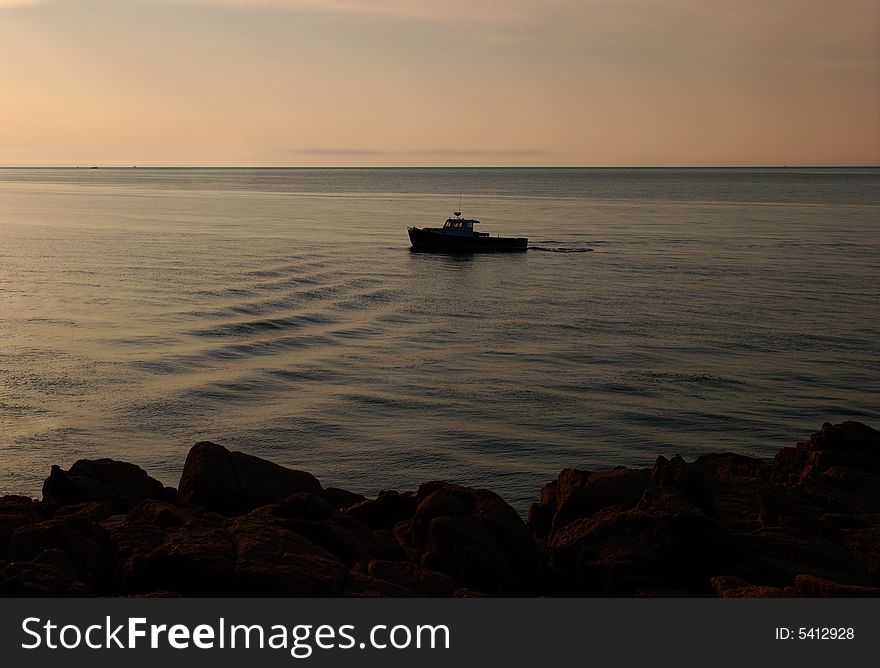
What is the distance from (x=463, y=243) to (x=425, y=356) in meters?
41.1

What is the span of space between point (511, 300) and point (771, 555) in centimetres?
3563

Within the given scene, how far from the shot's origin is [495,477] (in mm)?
21000

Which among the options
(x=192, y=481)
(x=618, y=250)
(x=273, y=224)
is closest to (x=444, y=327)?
(x=192, y=481)

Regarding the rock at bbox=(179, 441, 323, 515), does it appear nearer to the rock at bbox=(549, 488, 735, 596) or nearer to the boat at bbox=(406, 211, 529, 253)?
the rock at bbox=(549, 488, 735, 596)

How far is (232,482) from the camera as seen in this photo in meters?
15.7

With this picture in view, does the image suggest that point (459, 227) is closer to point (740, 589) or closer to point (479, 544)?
point (479, 544)

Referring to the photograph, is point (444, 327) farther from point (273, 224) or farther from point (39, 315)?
point (273, 224)

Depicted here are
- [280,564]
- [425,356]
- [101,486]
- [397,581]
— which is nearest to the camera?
[280,564]

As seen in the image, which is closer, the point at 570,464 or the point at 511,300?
the point at 570,464

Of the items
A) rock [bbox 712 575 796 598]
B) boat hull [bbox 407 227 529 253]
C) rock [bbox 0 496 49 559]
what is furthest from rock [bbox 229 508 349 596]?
boat hull [bbox 407 227 529 253]

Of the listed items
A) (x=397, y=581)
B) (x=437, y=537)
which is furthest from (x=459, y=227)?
(x=397, y=581)

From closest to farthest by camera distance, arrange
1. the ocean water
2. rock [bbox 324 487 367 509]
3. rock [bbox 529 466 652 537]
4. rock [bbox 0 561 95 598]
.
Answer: rock [bbox 0 561 95 598] < rock [bbox 529 466 652 537] < rock [bbox 324 487 367 509] < the ocean water

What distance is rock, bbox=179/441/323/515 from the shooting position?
1558 cm

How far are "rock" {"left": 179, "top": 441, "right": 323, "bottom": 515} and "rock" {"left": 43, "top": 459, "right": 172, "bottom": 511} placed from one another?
69 cm
